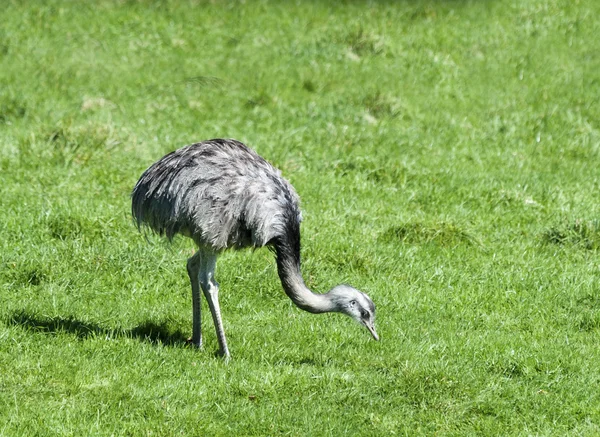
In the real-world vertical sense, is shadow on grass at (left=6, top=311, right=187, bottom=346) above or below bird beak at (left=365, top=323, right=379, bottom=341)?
below

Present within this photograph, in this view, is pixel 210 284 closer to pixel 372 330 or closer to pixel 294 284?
pixel 294 284

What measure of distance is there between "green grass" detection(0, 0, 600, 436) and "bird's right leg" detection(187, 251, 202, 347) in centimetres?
13

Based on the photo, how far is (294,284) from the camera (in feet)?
24.6

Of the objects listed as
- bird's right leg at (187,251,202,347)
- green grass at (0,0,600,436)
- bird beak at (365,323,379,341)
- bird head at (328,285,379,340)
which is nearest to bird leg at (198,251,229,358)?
bird's right leg at (187,251,202,347)

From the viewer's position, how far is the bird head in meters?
7.55

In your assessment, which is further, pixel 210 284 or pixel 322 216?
pixel 322 216

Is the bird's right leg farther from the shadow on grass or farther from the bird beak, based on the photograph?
the bird beak

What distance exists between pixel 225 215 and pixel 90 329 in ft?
4.55

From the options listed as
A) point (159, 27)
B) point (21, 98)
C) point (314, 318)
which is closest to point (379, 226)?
point (314, 318)

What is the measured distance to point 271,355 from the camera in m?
7.46

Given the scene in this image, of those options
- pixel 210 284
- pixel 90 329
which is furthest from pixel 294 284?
pixel 90 329

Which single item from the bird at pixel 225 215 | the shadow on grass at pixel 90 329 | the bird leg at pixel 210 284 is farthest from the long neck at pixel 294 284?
the shadow on grass at pixel 90 329

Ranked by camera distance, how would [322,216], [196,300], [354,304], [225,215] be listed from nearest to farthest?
[225,215]
[354,304]
[196,300]
[322,216]

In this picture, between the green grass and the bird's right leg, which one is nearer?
the green grass
